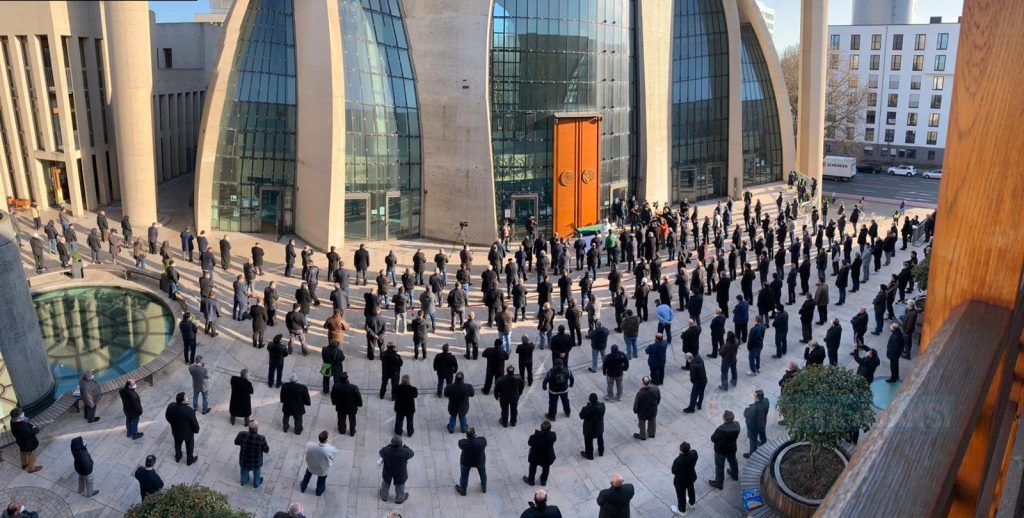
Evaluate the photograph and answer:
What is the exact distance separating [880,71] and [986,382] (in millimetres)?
71299

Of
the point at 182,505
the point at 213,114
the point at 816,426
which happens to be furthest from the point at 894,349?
the point at 213,114

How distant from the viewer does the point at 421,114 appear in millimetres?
30719

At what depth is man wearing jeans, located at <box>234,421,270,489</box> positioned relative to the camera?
12.3 metres

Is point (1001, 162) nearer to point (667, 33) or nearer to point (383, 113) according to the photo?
point (383, 113)

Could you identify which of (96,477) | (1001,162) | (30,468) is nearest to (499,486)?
(96,477)

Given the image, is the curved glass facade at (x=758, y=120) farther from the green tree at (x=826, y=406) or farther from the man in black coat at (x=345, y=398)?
the green tree at (x=826, y=406)

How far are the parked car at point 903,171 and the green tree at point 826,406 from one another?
2264 inches

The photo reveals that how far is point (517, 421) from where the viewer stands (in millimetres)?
15680

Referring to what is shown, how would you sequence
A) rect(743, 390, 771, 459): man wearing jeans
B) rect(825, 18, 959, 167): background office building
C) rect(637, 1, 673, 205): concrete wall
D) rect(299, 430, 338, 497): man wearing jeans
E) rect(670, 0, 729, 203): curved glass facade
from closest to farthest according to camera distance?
rect(299, 430, 338, 497): man wearing jeans < rect(743, 390, 771, 459): man wearing jeans < rect(637, 1, 673, 205): concrete wall < rect(670, 0, 729, 203): curved glass facade < rect(825, 18, 959, 167): background office building

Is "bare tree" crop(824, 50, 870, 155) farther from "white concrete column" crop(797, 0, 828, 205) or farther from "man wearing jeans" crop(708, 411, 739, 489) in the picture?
"man wearing jeans" crop(708, 411, 739, 489)

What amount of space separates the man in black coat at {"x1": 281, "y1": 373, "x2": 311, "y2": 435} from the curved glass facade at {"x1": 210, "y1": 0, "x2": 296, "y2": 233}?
55.3 feet

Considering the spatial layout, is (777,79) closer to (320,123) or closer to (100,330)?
(320,123)

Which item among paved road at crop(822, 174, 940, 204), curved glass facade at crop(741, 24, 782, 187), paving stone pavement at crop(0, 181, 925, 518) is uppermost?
curved glass facade at crop(741, 24, 782, 187)

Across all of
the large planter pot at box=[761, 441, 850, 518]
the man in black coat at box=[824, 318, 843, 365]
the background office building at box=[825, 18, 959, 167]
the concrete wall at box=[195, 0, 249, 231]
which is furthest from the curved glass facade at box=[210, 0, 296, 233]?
the background office building at box=[825, 18, 959, 167]
